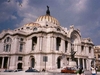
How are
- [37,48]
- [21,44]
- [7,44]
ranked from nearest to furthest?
1. [37,48]
2. [21,44]
3. [7,44]

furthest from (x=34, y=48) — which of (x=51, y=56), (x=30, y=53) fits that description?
(x=51, y=56)

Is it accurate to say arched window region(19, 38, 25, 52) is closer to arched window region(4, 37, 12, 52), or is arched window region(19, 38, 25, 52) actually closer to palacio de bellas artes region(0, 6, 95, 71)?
palacio de bellas artes region(0, 6, 95, 71)

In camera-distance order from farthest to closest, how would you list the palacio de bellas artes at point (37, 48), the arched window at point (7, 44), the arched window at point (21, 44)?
the arched window at point (7, 44) → the arched window at point (21, 44) → the palacio de bellas artes at point (37, 48)

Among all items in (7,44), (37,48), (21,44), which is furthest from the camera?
(7,44)

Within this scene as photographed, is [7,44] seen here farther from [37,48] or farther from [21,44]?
[37,48]

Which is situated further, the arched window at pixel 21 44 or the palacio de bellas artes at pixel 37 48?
the arched window at pixel 21 44

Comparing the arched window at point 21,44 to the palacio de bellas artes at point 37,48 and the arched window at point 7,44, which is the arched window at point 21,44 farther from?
the arched window at point 7,44

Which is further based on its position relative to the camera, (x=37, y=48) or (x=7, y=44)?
(x=7, y=44)

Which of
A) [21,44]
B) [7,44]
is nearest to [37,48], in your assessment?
[21,44]

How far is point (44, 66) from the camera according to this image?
46969 mm

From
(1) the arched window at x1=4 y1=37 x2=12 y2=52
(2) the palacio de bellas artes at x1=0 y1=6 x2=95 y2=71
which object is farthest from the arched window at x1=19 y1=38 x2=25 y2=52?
(1) the arched window at x1=4 y1=37 x2=12 y2=52

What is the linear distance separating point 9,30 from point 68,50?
2332 cm

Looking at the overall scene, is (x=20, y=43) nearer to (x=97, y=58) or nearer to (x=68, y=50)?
(x=68, y=50)

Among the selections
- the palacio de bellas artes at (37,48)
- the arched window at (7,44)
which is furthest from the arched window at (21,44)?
the arched window at (7,44)
